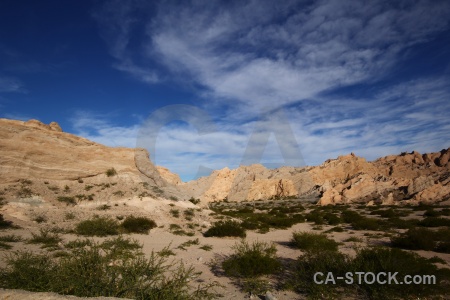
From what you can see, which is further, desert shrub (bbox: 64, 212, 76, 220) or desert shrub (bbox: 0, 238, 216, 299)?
desert shrub (bbox: 64, 212, 76, 220)

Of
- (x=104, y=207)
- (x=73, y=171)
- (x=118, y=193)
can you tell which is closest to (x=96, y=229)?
(x=104, y=207)

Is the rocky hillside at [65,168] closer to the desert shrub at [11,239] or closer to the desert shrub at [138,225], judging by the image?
the desert shrub at [138,225]

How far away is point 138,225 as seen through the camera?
1661cm

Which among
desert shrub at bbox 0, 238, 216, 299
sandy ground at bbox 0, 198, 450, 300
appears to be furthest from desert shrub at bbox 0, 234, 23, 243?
desert shrub at bbox 0, 238, 216, 299

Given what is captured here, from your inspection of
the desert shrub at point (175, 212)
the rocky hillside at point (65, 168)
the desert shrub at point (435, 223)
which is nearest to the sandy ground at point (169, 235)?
the desert shrub at point (175, 212)

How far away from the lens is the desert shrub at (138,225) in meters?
16.1

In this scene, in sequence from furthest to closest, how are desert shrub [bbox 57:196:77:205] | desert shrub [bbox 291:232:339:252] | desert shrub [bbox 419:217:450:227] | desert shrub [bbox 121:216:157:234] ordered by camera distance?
desert shrub [bbox 57:196:77:205]
desert shrub [bbox 419:217:450:227]
desert shrub [bbox 121:216:157:234]
desert shrub [bbox 291:232:339:252]

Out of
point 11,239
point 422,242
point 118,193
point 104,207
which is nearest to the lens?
point 422,242

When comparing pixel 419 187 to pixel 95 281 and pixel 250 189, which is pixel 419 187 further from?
pixel 95 281

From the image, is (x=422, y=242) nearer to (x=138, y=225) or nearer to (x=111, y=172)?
(x=138, y=225)

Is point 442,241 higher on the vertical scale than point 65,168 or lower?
lower

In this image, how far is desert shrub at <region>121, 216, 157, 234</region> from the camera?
16.1 m

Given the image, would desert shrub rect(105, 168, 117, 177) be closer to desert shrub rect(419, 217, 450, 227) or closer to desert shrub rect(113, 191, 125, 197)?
desert shrub rect(113, 191, 125, 197)

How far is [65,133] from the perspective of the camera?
2488 centimetres
